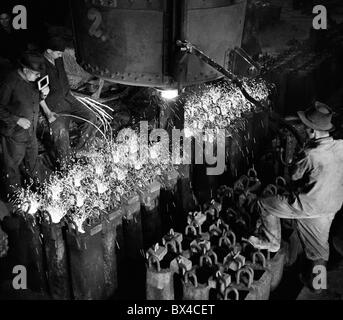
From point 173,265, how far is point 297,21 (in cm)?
1635

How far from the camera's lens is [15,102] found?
6.25 m

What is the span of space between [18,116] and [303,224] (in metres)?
4.37

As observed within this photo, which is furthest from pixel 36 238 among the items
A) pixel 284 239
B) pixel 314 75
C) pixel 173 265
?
pixel 314 75

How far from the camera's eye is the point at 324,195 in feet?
15.8

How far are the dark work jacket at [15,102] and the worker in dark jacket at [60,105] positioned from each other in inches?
28.1

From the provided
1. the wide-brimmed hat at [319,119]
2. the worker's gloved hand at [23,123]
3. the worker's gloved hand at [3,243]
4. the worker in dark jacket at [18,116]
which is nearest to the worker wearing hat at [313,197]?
the wide-brimmed hat at [319,119]

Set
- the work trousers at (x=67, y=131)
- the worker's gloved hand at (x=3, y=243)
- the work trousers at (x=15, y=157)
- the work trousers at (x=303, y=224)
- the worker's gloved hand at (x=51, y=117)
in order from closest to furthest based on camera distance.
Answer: the work trousers at (x=303, y=224)
the worker's gloved hand at (x=3, y=243)
the work trousers at (x=15, y=157)
the worker's gloved hand at (x=51, y=117)
the work trousers at (x=67, y=131)

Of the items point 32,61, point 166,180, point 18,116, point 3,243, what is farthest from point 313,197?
point 18,116

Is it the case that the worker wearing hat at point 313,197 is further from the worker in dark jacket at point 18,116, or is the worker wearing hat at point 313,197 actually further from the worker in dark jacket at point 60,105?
the worker in dark jacket at point 60,105

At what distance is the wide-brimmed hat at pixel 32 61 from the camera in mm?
5844

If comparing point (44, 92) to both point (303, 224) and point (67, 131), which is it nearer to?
point (67, 131)

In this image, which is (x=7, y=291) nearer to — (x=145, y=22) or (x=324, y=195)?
(x=145, y=22)

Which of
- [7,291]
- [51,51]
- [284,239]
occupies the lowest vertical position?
[7,291]

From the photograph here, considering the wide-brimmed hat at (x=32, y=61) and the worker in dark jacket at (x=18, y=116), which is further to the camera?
the worker in dark jacket at (x=18, y=116)
